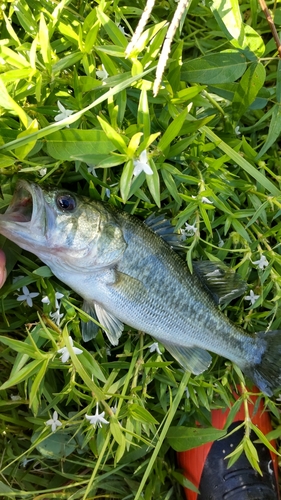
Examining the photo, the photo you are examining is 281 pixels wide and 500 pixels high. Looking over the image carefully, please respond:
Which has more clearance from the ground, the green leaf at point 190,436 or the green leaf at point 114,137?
the green leaf at point 114,137

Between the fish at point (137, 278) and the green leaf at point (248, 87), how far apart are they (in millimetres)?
592

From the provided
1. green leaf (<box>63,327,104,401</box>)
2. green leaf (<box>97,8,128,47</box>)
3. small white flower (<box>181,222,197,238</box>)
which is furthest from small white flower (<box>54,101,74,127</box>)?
green leaf (<box>63,327,104,401</box>)

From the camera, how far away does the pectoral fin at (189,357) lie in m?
2.01

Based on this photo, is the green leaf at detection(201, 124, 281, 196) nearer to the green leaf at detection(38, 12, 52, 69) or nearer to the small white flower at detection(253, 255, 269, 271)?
the small white flower at detection(253, 255, 269, 271)

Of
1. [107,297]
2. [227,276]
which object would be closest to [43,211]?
[107,297]

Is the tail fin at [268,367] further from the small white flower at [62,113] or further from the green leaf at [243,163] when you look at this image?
the small white flower at [62,113]

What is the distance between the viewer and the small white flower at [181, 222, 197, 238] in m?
1.83

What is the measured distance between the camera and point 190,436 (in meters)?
2.05

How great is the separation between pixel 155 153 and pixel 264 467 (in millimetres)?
1918

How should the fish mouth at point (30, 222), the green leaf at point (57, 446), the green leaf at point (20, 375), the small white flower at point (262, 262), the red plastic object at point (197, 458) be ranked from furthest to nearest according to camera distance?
the red plastic object at point (197, 458) → the green leaf at point (57, 446) → the small white flower at point (262, 262) → the fish mouth at point (30, 222) → the green leaf at point (20, 375)

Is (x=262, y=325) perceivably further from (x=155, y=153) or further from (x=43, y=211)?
(x=43, y=211)

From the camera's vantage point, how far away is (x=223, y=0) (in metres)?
1.62

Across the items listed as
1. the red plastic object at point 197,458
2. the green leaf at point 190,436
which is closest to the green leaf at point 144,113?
the green leaf at point 190,436

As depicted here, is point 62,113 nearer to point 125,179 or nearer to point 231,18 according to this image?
point 125,179
